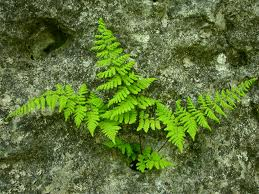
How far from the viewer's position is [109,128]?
4207 mm

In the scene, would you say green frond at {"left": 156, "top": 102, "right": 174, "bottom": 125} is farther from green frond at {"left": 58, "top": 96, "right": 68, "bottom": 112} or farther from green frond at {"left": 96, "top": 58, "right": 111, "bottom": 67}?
green frond at {"left": 58, "top": 96, "right": 68, "bottom": 112}

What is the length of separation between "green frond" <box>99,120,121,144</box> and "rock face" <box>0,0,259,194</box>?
0.52 metres

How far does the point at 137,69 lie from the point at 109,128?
1.02 metres

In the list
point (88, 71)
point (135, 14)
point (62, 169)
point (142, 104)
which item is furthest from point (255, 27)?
point (62, 169)

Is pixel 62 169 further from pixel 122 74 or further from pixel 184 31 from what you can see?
pixel 184 31

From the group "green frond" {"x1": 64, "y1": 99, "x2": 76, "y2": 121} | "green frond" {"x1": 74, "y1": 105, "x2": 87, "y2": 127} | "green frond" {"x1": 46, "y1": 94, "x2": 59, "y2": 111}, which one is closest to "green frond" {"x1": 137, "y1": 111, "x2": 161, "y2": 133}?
"green frond" {"x1": 74, "y1": 105, "x2": 87, "y2": 127}

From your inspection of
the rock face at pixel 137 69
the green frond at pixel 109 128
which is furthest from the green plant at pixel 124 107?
the rock face at pixel 137 69

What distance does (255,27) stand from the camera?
4.98 meters

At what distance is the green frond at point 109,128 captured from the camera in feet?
13.6

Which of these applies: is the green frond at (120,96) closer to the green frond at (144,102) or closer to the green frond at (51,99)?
the green frond at (144,102)

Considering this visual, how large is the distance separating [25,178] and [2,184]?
10.9 inches

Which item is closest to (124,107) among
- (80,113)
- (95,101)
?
(95,101)

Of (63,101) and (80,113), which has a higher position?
(63,101)

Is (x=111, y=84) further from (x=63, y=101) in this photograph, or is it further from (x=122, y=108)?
(x=63, y=101)
